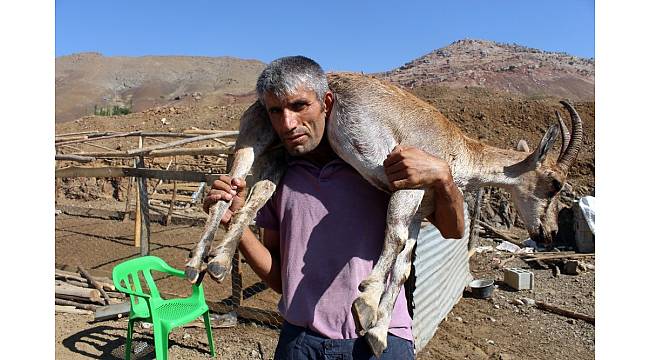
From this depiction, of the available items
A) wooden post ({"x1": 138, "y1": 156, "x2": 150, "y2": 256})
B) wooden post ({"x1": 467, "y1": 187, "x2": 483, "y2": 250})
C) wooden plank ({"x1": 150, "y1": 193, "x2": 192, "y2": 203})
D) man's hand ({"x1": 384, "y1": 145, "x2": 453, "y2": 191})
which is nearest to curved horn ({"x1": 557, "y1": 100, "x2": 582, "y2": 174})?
man's hand ({"x1": 384, "y1": 145, "x2": 453, "y2": 191})

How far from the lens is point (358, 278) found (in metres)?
2.11

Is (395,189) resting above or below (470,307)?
above

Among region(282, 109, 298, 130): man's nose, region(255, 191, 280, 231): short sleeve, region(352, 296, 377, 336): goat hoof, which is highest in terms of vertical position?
region(282, 109, 298, 130): man's nose

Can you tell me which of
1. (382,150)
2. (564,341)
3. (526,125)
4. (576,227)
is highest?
(526,125)

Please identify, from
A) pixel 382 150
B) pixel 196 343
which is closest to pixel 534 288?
pixel 196 343

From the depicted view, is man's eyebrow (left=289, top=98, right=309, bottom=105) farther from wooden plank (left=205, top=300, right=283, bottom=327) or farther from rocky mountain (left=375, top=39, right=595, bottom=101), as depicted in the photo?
rocky mountain (left=375, top=39, right=595, bottom=101)

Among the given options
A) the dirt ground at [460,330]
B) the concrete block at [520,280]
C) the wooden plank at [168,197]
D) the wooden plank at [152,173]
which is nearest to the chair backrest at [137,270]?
the dirt ground at [460,330]

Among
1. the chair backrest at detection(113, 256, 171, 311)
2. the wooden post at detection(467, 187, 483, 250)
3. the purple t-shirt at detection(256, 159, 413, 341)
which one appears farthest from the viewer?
the wooden post at detection(467, 187, 483, 250)

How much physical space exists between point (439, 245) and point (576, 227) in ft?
18.4

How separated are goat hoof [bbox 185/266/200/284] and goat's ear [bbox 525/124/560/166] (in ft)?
6.86

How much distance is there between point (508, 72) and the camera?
1677 inches

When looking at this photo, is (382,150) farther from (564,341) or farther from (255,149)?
(564,341)

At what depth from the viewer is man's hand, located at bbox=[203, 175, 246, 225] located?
8.12 ft

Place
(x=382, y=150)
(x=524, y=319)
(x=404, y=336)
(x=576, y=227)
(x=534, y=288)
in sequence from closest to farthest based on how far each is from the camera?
(x=404, y=336) < (x=382, y=150) < (x=524, y=319) < (x=534, y=288) < (x=576, y=227)
